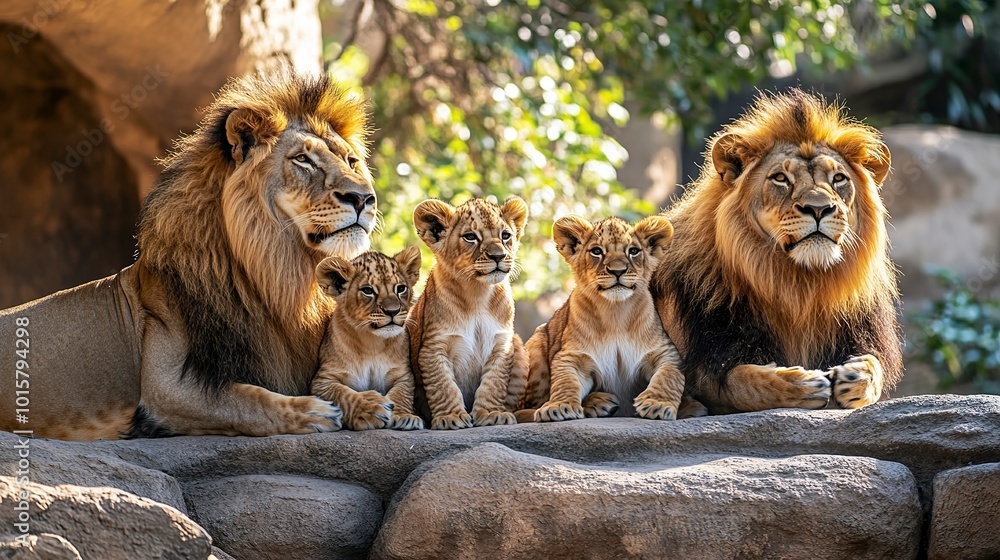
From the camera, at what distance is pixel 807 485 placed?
3.59 meters

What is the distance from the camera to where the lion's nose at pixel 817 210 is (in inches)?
156

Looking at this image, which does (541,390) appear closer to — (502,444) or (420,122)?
(502,444)

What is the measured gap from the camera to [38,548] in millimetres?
2928

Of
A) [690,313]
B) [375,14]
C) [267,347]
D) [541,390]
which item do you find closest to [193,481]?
[267,347]

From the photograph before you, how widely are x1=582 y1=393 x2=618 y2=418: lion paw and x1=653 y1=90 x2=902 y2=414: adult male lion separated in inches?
11.7

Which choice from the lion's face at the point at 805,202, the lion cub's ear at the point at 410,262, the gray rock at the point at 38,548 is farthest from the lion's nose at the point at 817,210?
the gray rock at the point at 38,548

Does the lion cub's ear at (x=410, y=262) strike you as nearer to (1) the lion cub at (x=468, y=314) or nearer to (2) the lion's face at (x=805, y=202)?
(1) the lion cub at (x=468, y=314)

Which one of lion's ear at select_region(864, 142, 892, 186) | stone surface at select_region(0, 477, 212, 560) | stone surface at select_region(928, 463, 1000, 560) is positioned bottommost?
stone surface at select_region(928, 463, 1000, 560)

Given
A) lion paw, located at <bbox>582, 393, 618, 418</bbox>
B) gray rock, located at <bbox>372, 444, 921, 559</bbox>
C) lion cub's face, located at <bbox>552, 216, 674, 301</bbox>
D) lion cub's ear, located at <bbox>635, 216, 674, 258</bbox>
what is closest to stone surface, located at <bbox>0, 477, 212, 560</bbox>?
gray rock, located at <bbox>372, 444, 921, 559</bbox>

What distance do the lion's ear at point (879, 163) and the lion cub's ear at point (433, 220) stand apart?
61.7 inches

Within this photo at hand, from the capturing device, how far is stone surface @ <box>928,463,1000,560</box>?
355cm

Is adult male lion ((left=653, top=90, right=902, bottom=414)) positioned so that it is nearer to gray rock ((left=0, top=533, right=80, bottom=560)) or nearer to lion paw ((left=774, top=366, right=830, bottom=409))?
lion paw ((left=774, top=366, right=830, bottom=409))
